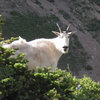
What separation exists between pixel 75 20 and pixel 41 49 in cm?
2055

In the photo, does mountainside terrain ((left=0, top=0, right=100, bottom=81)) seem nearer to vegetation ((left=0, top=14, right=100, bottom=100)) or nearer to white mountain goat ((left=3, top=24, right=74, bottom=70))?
white mountain goat ((left=3, top=24, right=74, bottom=70))

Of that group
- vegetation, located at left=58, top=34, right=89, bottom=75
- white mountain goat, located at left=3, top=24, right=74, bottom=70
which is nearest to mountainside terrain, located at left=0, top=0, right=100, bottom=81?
vegetation, located at left=58, top=34, right=89, bottom=75

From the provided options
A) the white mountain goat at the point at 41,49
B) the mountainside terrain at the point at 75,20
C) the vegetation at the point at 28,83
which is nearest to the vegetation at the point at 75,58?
the mountainside terrain at the point at 75,20

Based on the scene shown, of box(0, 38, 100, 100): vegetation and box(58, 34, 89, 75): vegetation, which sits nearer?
box(0, 38, 100, 100): vegetation

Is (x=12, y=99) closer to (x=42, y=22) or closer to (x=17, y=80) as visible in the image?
(x=17, y=80)

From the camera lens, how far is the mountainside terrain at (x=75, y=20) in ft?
58.6

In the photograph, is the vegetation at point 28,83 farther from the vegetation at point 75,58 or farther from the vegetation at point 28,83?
the vegetation at point 75,58

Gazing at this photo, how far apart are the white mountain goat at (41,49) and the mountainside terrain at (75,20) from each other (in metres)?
9.77

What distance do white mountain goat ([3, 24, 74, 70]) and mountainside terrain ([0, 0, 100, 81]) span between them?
9.77 m

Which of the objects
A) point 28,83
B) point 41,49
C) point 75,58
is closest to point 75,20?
point 75,58

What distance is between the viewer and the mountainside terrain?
58.6 feet

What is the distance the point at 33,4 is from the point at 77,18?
6421 mm

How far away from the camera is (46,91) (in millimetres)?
3291

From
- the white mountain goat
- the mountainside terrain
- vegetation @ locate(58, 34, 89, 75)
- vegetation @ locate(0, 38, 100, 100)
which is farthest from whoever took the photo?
the mountainside terrain
